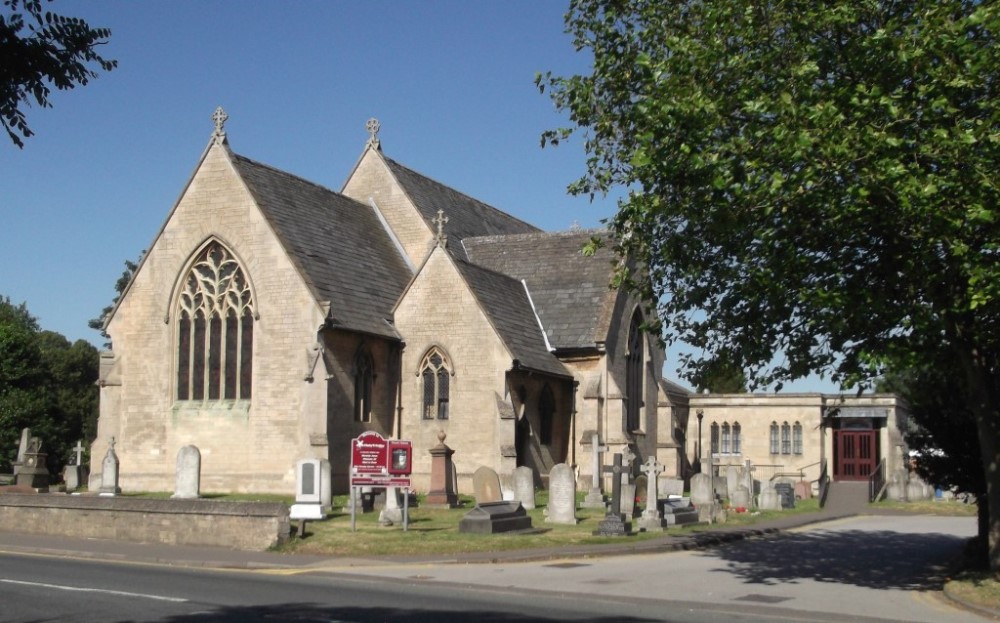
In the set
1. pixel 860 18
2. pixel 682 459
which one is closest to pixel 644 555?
pixel 860 18

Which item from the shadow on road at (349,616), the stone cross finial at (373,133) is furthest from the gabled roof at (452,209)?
the shadow on road at (349,616)

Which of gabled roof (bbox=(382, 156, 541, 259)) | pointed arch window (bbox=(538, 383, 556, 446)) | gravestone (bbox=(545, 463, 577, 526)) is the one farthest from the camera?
gabled roof (bbox=(382, 156, 541, 259))

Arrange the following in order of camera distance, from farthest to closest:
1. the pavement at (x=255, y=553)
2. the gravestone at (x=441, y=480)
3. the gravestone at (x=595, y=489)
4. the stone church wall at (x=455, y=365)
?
1. the stone church wall at (x=455, y=365)
2. the gravestone at (x=595, y=489)
3. the gravestone at (x=441, y=480)
4. the pavement at (x=255, y=553)

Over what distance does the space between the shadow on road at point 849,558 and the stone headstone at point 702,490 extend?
9.22 feet

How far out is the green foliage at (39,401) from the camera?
53.1 meters

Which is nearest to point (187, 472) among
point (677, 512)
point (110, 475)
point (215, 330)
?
point (110, 475)

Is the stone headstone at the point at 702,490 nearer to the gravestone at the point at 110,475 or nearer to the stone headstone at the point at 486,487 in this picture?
the stone headstone at the point at 486,487

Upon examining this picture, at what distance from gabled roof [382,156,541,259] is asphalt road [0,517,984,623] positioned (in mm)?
22209

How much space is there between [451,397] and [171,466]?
9.13 metres

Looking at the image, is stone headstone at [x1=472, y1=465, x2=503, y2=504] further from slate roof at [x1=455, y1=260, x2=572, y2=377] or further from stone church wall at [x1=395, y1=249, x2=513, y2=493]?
slate roof at [x1=455, y1=260, x2=572, y2=377]

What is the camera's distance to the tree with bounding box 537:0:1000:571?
1473 cm

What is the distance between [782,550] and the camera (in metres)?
24.6

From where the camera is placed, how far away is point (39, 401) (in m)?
54.7

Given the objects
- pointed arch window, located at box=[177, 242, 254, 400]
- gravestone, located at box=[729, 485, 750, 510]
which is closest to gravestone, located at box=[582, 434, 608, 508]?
gravestone, located at box=[729, 485, 750, 510]
